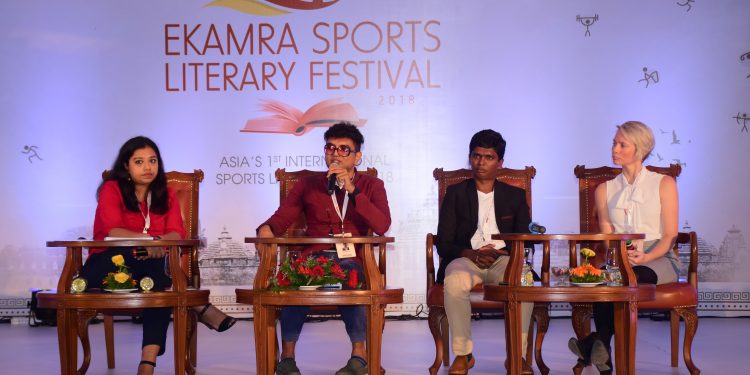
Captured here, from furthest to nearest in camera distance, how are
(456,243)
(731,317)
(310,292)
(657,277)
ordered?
(731,317) < (456,243) < (657,277) < (310,292)

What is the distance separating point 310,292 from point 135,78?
390 centimetres

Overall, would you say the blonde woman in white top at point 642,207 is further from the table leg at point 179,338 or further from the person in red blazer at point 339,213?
the table leg at point 179,338

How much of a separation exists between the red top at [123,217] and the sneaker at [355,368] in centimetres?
102

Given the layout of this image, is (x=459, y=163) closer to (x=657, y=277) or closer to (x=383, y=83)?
(x=383, y=83)

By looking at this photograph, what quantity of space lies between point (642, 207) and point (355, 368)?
158cm

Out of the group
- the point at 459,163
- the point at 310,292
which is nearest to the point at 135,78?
the point at 459,163

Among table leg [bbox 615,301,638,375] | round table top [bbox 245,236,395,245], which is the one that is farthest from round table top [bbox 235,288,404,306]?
table leg [bbox 615,301,638,375]

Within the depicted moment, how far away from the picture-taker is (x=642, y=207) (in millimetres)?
4465

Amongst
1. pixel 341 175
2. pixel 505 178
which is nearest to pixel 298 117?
pixel 505 178

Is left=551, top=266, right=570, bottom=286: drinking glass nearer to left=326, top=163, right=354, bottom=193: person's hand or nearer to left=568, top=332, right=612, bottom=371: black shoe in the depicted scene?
left=568, top=332, right=612, bottom=371: black shoe

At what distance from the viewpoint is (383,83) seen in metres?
7.00

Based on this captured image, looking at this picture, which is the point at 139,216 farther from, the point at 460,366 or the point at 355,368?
the point at 460,366

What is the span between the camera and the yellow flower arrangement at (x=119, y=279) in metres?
3.83

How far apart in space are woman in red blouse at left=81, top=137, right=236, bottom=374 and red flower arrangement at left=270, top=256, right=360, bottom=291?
0.55m
